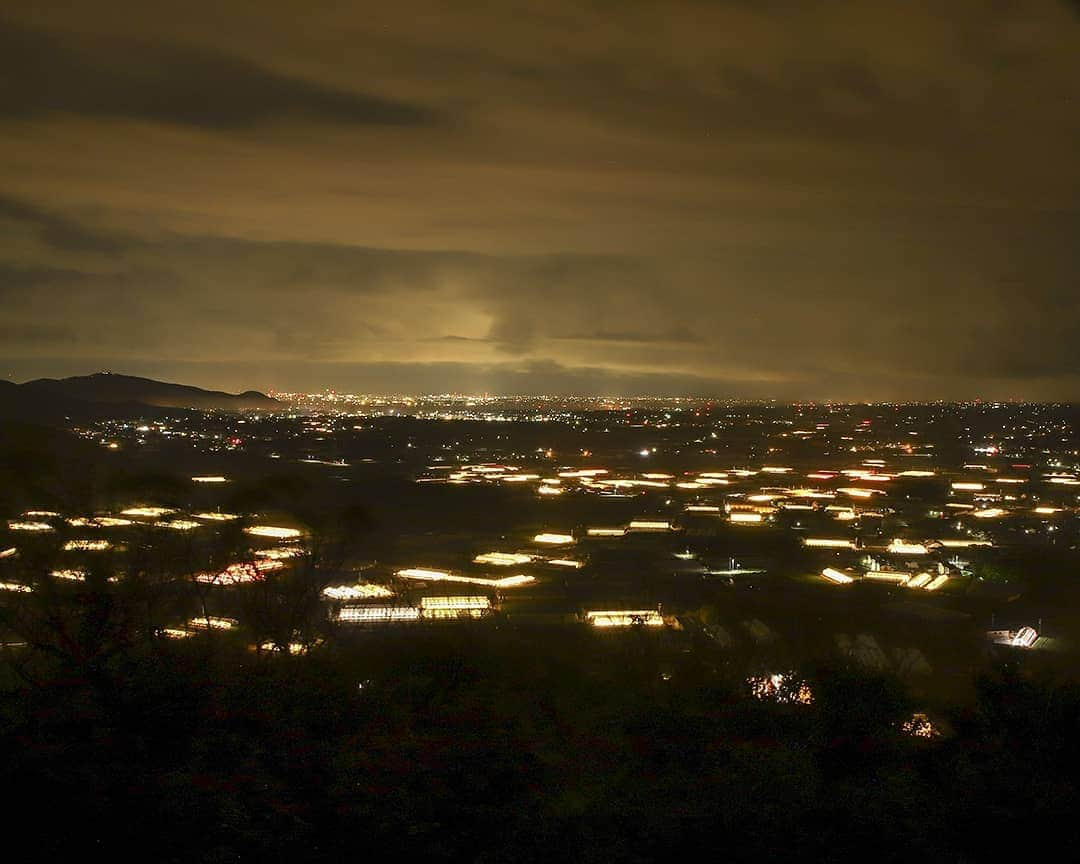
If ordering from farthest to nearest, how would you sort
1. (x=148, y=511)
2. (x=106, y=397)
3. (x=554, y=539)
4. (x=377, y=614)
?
1. (x=106, y=397)
2. (x=554, y=539)
3. (x=377, y=614)
4. (x=148, y=511)

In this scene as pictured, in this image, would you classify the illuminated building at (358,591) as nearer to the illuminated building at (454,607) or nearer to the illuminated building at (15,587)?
the illuminated building at (454,607)

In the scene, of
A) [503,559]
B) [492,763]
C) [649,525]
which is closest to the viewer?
[492,763]

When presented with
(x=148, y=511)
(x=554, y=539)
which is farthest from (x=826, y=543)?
(x=148, y=511)

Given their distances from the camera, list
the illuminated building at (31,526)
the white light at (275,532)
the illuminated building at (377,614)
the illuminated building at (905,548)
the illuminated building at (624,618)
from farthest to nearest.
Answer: the illuminated building at (905,548) < the white light at (275,532) < the illuminated building at (624,618) < the illuminated building at (377,614) < the illuminated building at (31,526)

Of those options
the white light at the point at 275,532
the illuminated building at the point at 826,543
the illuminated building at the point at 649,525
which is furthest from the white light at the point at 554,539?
the white light at the point at 275,532

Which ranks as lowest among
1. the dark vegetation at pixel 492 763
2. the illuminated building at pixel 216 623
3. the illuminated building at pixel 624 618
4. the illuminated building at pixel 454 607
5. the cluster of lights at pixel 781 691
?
the illuminated building at pixel 454 607

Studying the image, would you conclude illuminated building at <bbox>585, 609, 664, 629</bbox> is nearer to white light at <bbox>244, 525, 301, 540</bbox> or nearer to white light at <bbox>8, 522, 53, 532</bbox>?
white light at <bbox>244, 525, 301, 540</bbox>

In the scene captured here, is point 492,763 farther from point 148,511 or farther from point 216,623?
point 148,511

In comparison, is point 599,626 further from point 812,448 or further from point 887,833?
point 812,448

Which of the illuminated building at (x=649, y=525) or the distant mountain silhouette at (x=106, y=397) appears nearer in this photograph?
the illuminated building at (x=649, y=525)
